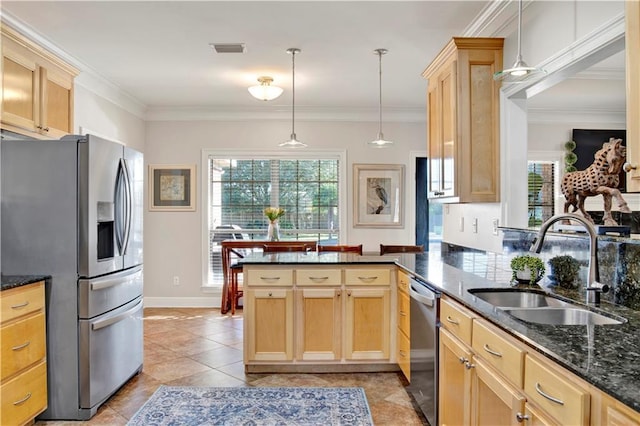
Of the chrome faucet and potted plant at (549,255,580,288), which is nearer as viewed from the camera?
the chrome faucet

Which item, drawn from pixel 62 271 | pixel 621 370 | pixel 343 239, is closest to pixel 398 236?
pixel 343 239

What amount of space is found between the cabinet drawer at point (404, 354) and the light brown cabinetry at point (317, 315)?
11cm

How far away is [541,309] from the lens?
1.85m

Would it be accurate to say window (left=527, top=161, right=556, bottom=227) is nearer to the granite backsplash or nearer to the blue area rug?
the granite backsplash

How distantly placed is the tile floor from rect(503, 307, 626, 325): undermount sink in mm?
1134

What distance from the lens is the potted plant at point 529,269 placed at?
2289 mm

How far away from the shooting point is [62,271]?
8.70 feet

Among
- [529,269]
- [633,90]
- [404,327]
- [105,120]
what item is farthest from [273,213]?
[633,90]

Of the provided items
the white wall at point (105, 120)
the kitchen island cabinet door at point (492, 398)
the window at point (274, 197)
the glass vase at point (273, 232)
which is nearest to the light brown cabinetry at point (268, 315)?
the kitchen island cabinet door at point (492, 398)

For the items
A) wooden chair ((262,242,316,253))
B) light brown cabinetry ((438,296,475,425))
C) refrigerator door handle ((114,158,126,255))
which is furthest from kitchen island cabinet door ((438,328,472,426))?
wooden chair ((262,242,316,253))

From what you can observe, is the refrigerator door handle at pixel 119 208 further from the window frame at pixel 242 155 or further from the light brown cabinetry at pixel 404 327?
the window frame at pixel 242 155

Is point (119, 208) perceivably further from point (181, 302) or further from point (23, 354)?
point (181, 302)

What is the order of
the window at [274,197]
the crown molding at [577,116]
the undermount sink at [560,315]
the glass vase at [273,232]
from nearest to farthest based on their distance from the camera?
the undermount sink at [560,315]
the crown molding at [577,116]
the glass vase at [273,232]
the window at [274,197]

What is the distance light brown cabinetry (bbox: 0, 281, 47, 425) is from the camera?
7.39 feet
